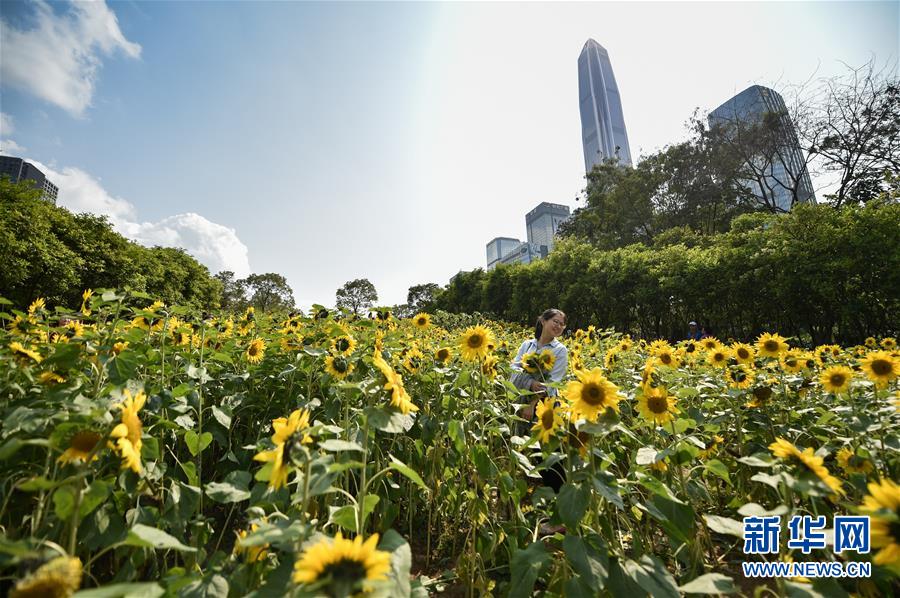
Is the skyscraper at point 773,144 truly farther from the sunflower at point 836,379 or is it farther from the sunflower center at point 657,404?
the sunflower center at point 657,404

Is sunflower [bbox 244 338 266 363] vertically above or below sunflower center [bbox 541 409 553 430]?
above

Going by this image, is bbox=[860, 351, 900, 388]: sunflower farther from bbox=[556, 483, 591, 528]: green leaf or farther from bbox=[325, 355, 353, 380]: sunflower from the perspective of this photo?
bbox=[325, 355, 353, 380]: sunflower

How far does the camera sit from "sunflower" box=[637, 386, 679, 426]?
1673 millimetres

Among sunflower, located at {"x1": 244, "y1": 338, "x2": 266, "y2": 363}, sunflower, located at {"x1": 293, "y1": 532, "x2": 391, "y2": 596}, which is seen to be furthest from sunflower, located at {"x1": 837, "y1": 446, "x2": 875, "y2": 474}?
sunflower, located at {"x1": 244, "y1": 338, "x2": 266, "y2": 363}

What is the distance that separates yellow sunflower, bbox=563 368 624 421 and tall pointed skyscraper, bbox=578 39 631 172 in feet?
460

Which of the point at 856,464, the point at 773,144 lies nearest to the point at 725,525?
the point at 856,464

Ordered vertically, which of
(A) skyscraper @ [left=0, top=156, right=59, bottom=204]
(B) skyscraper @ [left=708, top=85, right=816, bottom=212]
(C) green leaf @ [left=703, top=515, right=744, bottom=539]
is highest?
(A) skyscraper @ [left=0, top=156, right=59, bottom=204]

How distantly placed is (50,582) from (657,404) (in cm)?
195

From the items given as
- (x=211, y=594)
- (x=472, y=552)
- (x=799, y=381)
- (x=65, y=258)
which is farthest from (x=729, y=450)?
(x=65, y=258)

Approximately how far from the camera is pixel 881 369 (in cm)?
214

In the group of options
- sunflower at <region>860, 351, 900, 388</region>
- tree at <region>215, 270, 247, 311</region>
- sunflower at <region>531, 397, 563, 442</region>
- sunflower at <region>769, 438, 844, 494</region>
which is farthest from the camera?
tree at <region>215, 270, 247, 311</region>

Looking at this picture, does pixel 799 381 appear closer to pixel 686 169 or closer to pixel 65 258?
pixel 65 258

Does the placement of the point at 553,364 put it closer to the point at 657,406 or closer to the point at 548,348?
the point at 548,348

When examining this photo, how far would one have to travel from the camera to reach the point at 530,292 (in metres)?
17.6
